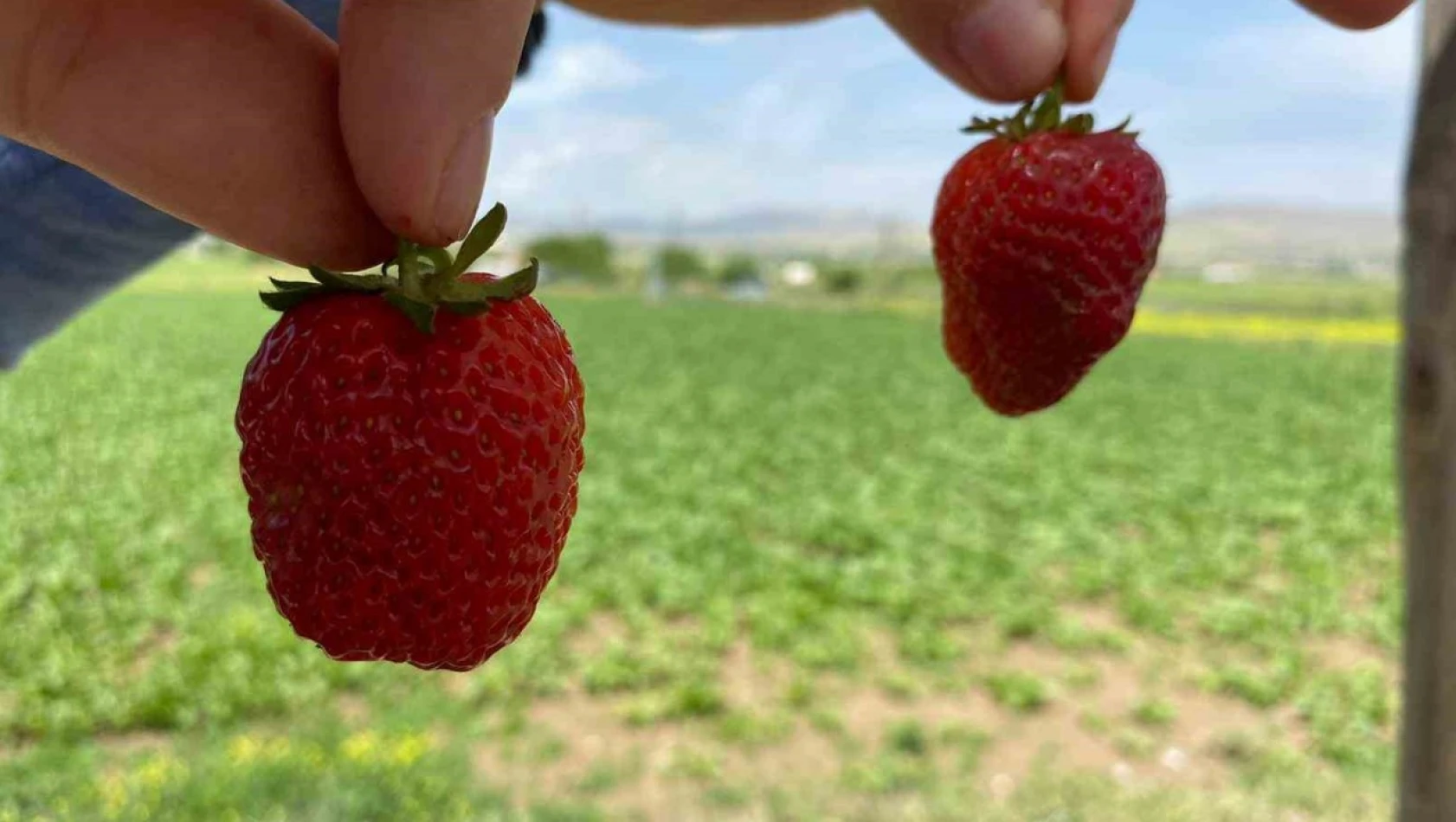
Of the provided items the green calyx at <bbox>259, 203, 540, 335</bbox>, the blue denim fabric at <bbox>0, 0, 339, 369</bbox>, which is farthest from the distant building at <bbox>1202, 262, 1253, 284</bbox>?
the green calyx at <bbox>259, 203, 540, 335</bbox>

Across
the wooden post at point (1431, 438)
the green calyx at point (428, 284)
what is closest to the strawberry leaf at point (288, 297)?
the green calyx at point (428, 284)

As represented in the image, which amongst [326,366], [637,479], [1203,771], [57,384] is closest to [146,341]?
[57,384]

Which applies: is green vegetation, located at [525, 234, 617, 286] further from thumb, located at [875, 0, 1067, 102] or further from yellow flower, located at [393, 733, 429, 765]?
thumb, located at [875, 0, 1067, 102]

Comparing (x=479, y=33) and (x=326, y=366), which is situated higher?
(x=479, y=33)

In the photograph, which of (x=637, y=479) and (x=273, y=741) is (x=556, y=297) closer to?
(x=637, y=479)

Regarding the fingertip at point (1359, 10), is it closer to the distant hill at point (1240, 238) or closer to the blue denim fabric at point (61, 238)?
the blue denim fabric at point (61, 238)

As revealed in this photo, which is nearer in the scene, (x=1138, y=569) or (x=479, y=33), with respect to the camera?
(x=479, y=33)

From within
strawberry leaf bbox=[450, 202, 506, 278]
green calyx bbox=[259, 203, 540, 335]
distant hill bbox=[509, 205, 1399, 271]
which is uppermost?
strawberry leaf bbox=[450, 202, 506, 278]

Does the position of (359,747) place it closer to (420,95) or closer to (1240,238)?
(420,95)
